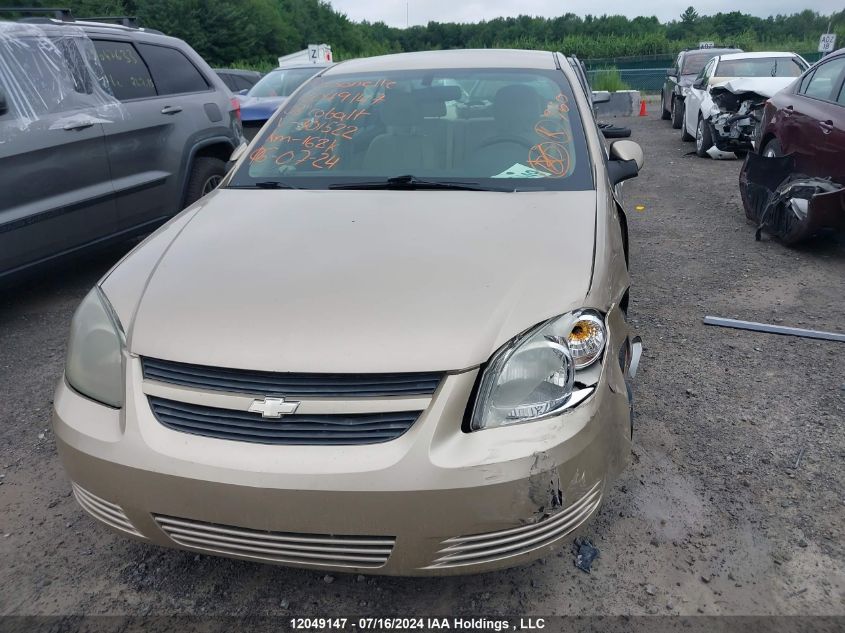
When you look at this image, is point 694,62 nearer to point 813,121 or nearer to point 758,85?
point 758,85

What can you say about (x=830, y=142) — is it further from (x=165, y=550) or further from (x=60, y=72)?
(x=60, y=72)

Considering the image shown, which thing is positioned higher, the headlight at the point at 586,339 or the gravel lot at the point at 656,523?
the headlight at the point at 586,339

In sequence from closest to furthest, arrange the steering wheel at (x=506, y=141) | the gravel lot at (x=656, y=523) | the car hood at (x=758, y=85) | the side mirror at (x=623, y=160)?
the gravel lot at (x=656, y=523) → the steering wheel at (x=506, y=141) → the side mirror at (x=623, y=160) → the car hood at (x=758, y=85)

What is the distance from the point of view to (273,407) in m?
1.66

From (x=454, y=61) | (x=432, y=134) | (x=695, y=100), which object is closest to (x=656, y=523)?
(x=432, y=134)

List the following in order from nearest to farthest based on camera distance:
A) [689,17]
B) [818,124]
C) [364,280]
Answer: [364,280], [818,124], [689,17]

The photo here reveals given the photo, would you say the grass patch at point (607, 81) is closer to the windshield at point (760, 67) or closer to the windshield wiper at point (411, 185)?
the windshield at point (760, 67)

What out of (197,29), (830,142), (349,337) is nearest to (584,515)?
(349,337)

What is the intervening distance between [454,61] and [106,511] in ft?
8.60

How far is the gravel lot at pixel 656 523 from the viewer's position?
6.47ft

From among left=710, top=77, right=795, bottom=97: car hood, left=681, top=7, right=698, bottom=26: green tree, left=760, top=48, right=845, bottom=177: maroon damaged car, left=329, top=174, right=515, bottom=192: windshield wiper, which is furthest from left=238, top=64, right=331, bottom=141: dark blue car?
left=681, top=7, right=698, bottom=26: green tree

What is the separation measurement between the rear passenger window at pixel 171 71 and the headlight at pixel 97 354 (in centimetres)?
364

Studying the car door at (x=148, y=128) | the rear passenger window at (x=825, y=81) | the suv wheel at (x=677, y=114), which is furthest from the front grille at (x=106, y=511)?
the suv wheel at (x=677, y=114)

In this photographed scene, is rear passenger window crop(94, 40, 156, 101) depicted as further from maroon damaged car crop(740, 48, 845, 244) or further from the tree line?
the tree line
